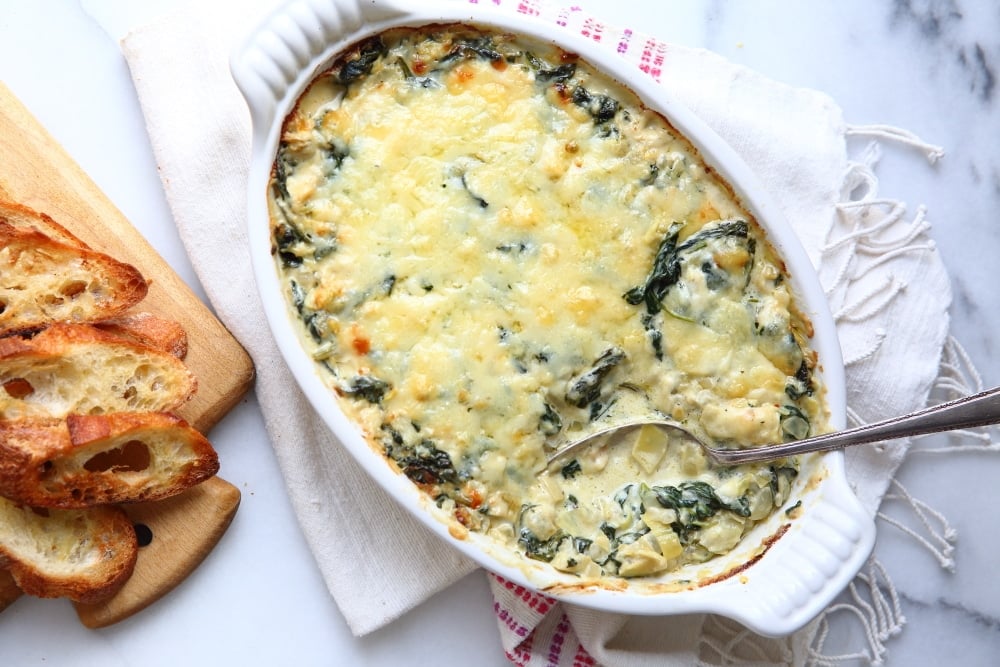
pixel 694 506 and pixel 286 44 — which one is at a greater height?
pixel 286 44

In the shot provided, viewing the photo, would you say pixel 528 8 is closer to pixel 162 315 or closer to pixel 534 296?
pixel 534 296

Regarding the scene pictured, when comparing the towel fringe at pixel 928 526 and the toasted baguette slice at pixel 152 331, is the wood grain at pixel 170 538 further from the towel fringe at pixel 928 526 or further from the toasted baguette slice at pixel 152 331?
the towel fringe at pixel 928 526

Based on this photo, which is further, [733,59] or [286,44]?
[733,59]

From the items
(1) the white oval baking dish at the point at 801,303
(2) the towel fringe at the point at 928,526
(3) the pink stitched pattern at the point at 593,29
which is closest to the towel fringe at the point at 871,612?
(2) the towel fringe at the point at 928,526

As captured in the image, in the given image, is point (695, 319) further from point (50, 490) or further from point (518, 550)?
point (50, 490)

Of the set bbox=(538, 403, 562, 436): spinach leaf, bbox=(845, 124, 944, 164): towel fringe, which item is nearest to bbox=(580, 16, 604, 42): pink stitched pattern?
bbox=(845, 124, 944, 164): towel fringe

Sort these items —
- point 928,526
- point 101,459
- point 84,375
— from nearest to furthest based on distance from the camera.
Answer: point 84,375, point 101,459, point 928,526

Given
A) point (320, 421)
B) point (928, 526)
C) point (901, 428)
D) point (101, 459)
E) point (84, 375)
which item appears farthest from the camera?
point (928, 526)

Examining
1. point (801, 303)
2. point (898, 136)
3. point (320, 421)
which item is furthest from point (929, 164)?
point (320, 421)
